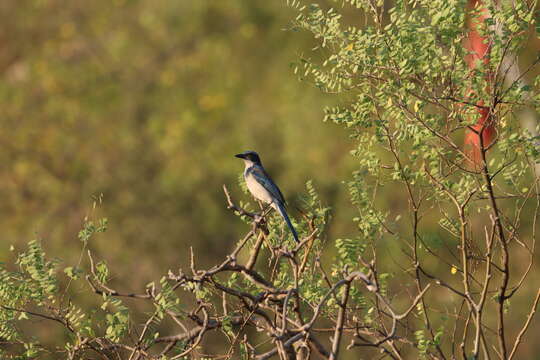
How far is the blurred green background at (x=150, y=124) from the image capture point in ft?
53.6

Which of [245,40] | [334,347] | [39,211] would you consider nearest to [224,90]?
[245,40]

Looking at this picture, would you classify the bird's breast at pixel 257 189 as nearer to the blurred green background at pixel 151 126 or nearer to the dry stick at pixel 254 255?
the dry stick at pixel 254 255

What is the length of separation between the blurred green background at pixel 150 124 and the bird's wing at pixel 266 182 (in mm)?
5543

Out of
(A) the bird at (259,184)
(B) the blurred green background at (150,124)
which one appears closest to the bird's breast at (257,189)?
(A) the bird at (259,184)

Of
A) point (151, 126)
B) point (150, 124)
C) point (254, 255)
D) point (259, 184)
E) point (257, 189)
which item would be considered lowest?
point (254, 255)

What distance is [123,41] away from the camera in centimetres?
2108

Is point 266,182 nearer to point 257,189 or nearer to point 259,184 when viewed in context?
point 259,184

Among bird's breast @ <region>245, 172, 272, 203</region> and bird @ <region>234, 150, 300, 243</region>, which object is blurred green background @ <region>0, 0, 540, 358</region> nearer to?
bird @ <region>234, 150, 300, 243</region>

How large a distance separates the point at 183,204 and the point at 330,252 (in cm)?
332

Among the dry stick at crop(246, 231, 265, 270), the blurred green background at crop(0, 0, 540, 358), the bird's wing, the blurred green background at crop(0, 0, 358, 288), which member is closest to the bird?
the bird's wing

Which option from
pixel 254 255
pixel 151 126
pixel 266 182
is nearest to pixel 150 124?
pixel 151 126

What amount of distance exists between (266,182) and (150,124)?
1077 cm

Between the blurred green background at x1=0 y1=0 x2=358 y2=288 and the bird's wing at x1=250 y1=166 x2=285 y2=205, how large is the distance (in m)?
5.54

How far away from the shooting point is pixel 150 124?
60.9 ft
